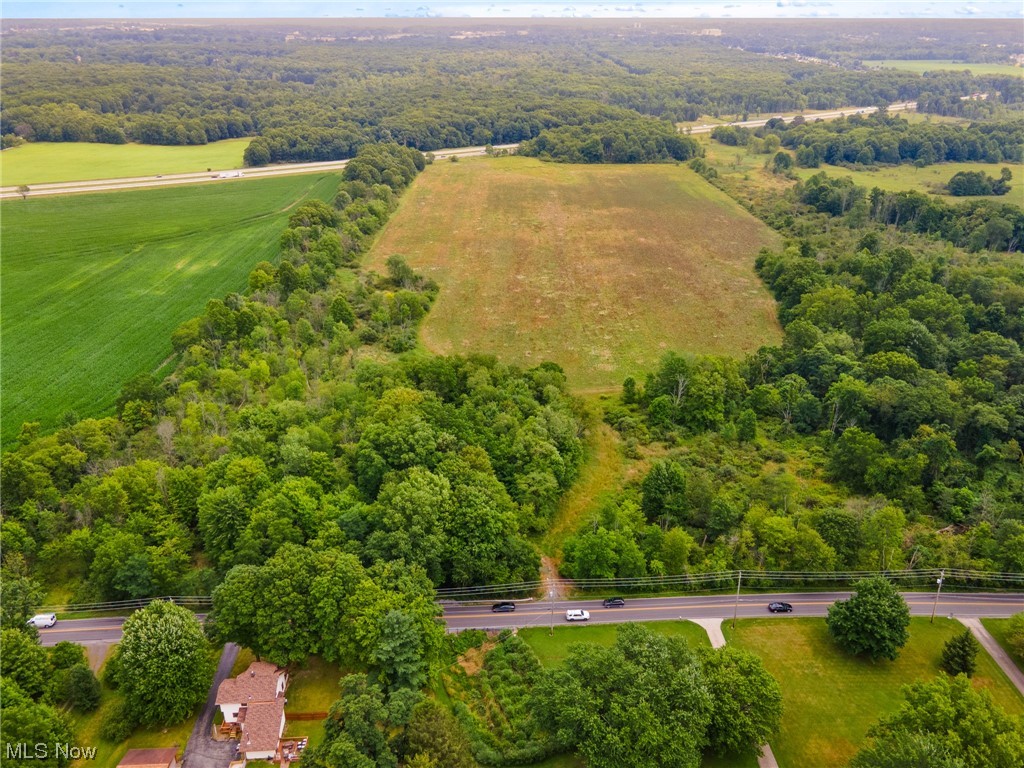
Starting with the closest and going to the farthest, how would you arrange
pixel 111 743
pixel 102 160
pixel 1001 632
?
1. pixel 111 743
2. pixel 1001 632
3. pixel 102 160

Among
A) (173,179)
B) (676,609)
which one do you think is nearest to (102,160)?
(173,179)

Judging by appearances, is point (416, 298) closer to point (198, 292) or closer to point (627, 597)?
point (198, 292)

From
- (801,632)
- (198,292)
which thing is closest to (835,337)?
(801,632)

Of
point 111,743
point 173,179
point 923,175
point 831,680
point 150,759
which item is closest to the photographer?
point 150,759

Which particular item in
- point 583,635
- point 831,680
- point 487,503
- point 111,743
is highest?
point 487,503

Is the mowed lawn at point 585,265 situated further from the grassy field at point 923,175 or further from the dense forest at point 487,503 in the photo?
the grassy field at point 923,175

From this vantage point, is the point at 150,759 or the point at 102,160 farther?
the point at 102,160

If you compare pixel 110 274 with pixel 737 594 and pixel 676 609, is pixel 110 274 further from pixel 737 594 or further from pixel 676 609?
pixel 737 594

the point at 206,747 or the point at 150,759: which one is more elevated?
the point at 150,759
